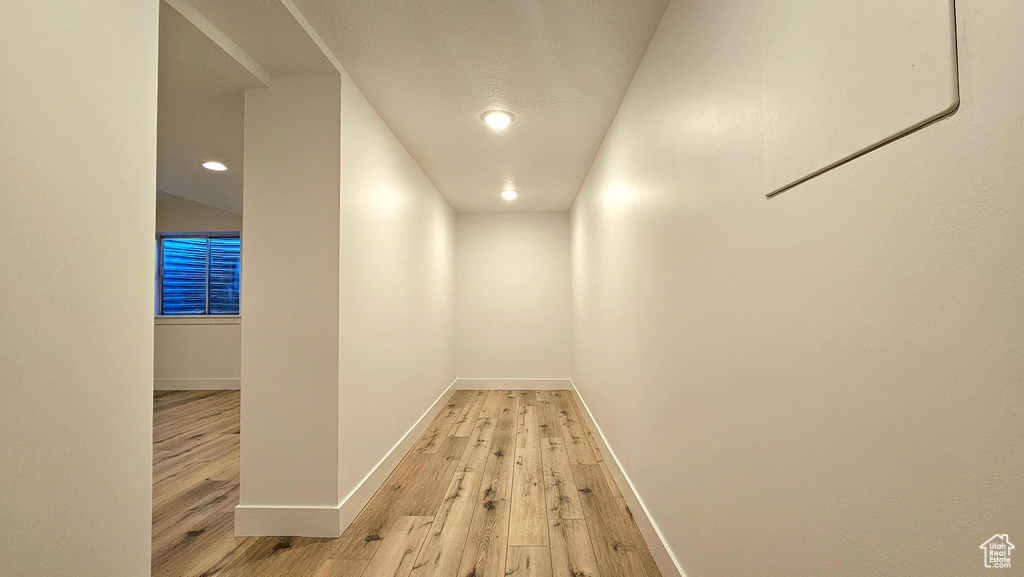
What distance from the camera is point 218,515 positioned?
243 centimetres

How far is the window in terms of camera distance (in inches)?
240

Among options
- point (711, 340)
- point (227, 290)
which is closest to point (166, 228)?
point (227, 290)

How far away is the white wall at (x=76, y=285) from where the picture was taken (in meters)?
0.82

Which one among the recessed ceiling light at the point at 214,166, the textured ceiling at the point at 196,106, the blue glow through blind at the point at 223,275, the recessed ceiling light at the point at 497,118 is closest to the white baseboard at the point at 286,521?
the textured ceiling at the point at 196,106

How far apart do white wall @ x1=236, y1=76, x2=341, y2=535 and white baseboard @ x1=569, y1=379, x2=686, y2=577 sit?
152 cm

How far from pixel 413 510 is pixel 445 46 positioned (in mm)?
2426

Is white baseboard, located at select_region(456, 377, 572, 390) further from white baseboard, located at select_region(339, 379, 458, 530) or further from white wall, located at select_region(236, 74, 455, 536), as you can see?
white wall, located at select_region(236, 74, 455, 536)

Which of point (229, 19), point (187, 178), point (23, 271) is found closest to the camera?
point (23, 271)

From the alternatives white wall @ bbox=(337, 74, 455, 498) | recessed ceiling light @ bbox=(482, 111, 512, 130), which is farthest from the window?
recessed ceiling light @ bbox=(482, 111, 512, 130)

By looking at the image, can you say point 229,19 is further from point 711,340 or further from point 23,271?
point 711,340

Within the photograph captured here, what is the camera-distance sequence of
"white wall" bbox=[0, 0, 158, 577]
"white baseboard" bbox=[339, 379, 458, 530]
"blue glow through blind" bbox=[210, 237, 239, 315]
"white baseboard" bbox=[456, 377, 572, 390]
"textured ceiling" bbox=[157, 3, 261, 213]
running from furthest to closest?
"blue glow through blind" bbox=[210, 237, 239, 315], "white baseboard" bbox=[456, 377, 572, 390], "white baseboard" bbox=[339, 379, 458, 530], "textured ceiling" bbox=[157, 3, 261, 213], "white wall" bbox=[0, 0, 158, 577]

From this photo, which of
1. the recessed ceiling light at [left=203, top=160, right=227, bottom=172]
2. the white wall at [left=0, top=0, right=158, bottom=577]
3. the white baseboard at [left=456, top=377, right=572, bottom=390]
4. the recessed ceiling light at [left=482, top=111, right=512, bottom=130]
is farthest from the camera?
the white baseboard at [left=456, top=377, right=572, bottom=390]

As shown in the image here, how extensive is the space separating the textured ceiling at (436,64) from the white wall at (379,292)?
0.88 feet

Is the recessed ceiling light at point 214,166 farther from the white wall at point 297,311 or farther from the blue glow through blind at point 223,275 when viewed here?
the blue glow through blind at point 223,275
